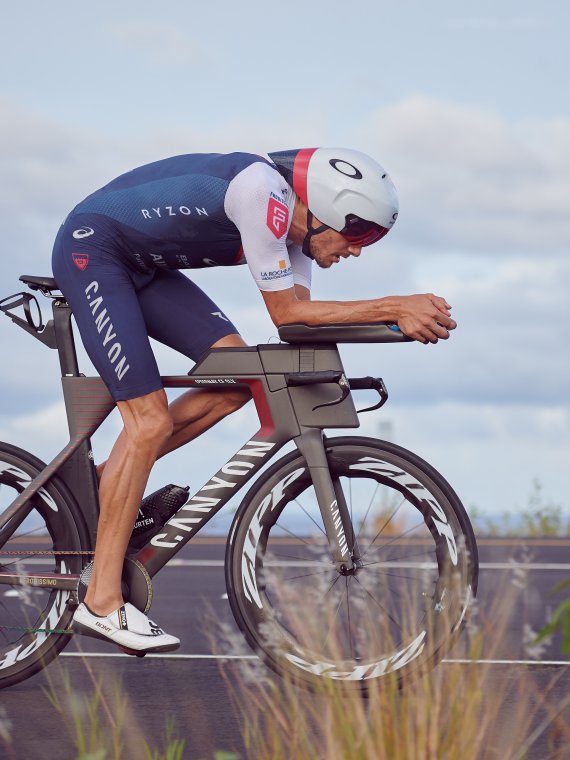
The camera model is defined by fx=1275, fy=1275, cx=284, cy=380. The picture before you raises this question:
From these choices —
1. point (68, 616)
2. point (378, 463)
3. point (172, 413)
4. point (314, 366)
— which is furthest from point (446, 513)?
point (68, 616)

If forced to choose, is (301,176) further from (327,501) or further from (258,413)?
(327,501)

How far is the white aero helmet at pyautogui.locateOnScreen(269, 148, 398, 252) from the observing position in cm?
520

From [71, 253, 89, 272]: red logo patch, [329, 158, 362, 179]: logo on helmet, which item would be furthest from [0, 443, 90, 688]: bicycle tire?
[329, 158, 362, 179]: logo on helmet

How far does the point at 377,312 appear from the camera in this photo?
5.12 metres

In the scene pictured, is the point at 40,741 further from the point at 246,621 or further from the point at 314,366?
the point at 314,366

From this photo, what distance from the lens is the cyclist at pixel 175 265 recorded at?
5172 mm

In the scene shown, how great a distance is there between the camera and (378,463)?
5285 mm

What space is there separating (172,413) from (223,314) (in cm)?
50

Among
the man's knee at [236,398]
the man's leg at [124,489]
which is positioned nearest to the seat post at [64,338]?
the man's leg at [124,489]

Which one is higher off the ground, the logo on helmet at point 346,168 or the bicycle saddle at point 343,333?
the logo on helmet at point 346,168

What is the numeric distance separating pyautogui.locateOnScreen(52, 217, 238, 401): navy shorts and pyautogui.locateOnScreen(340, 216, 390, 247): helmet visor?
2.43ft

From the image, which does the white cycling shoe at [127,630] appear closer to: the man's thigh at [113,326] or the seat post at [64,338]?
the man's thigh at [113,326]

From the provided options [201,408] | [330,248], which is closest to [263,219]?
[330,248]

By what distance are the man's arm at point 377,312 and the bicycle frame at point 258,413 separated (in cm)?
19
